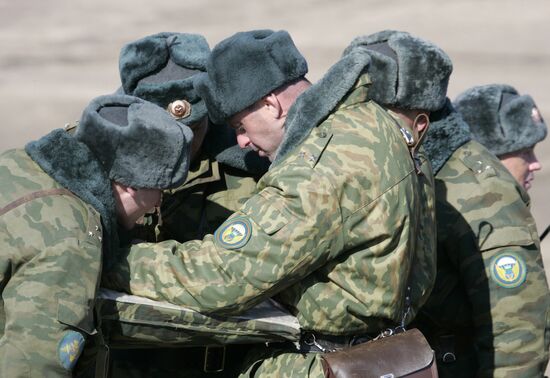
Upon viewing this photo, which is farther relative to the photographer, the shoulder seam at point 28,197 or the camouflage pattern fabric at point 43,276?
the shoulder seam at point 28,197

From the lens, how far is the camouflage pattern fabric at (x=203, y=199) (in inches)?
197

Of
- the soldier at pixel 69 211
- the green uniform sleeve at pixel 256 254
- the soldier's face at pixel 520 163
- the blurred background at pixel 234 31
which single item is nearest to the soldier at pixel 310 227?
the green uniform sleeve at pixel 256 254

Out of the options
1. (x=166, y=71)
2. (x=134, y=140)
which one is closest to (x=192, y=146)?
(x=166, y=71)

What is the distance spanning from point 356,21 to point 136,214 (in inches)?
550

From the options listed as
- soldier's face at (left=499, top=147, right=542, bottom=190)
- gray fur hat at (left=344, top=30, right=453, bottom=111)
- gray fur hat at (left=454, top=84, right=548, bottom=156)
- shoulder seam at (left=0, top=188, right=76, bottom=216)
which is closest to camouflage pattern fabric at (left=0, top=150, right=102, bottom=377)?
shoulder seam at (left=0, top=188, right=76, bottom=216)

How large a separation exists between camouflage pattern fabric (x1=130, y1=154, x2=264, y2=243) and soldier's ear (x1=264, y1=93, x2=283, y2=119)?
0.80 meters

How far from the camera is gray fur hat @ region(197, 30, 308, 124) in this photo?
167 inches

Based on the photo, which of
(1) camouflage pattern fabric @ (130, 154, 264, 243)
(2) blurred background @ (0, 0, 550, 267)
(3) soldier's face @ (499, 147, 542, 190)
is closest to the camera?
(1) camouflage pattern fabric @ (130, 154, 264, 243)

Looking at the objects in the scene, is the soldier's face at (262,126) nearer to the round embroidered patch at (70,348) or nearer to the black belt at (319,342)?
the black belt at (319,342)

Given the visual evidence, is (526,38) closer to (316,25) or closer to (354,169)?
(316,25)

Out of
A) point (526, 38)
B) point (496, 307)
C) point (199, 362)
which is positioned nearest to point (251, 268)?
point (199, 362)

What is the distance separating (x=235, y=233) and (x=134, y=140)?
0.45m

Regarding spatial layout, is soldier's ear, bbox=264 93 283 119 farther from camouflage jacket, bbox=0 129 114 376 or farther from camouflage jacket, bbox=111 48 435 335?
camouflage jacket, bbox=0 129 114 376

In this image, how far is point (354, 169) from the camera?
399 centimetres
